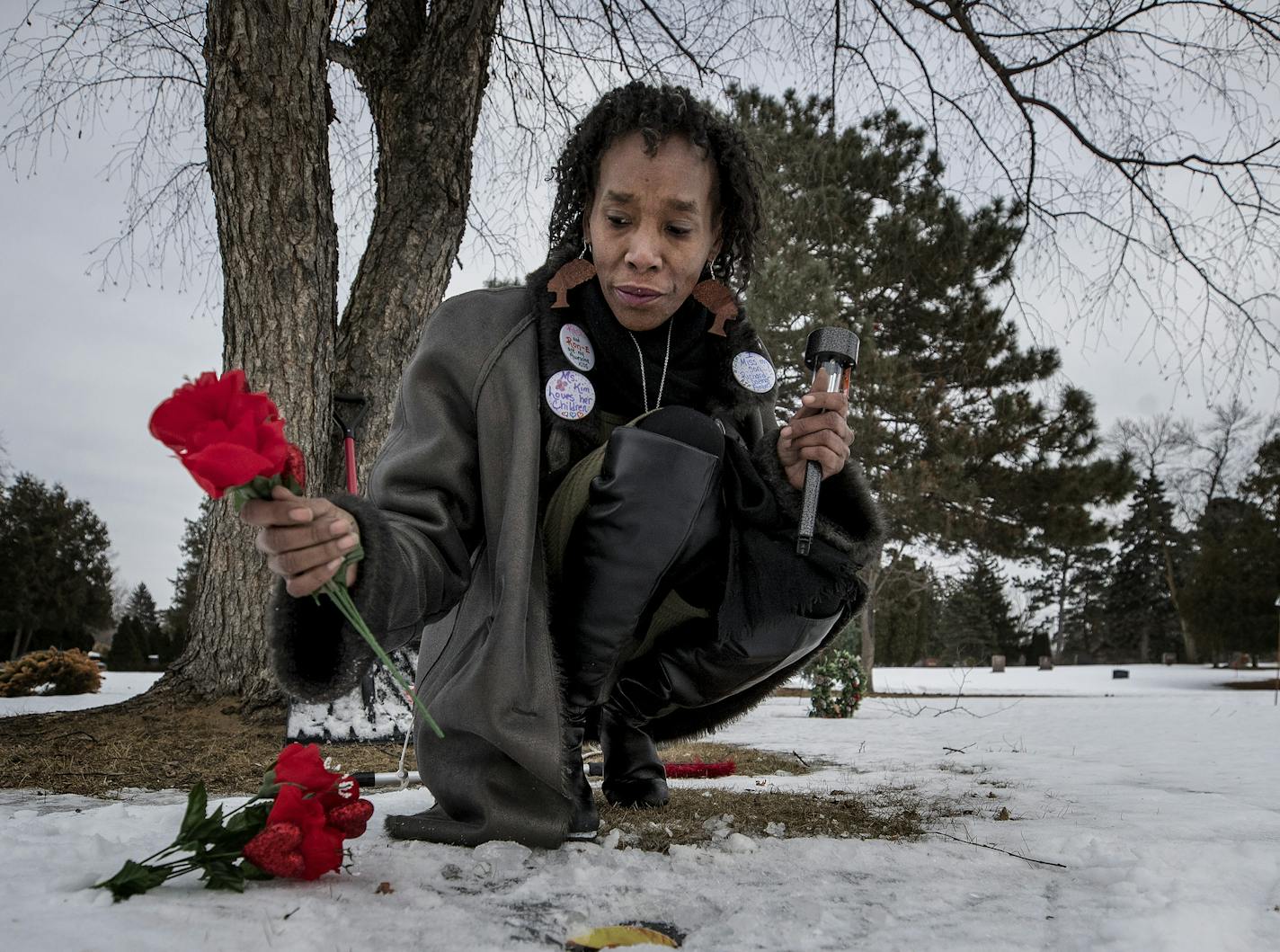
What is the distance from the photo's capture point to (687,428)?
1716mm

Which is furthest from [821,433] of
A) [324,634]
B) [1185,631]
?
[1185,631]

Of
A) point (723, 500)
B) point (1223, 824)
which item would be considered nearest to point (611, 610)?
point (723, 500)

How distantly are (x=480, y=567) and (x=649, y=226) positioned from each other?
32.2 inches

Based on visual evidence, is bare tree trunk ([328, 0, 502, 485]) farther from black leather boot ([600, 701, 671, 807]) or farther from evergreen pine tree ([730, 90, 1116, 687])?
evergreen pine tree ([730, 90, 1116, 687])

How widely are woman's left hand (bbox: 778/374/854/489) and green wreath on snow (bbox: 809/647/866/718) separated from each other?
16.2ft

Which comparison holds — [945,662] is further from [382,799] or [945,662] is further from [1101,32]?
[382,799]

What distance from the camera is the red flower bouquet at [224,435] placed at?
0.92 m

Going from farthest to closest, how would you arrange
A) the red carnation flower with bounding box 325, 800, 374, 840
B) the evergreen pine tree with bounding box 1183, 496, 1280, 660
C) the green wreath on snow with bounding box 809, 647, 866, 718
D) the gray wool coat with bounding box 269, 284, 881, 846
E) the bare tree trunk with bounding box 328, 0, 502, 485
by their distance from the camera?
the evergreen pine tree with bounding box 1183, 496, 1280, 660 → the green wreath on snow with bounding box 809, 647, 866, 718 → the bare tree trunk with bounding box 328, 0, 502, 485 → the gray wool coat with bounding box 269, 284, 881, 846 → the red carnation flower with bounding box 325, 800, 374, 840

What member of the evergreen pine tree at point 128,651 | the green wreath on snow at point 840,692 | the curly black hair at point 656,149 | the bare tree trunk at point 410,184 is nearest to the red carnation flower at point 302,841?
the curly black hair at point 656,149

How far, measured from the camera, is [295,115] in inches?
145

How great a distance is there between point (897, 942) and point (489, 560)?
38.5 inches

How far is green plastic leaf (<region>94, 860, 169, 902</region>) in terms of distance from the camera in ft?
3.26

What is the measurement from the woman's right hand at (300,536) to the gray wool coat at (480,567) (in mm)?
105

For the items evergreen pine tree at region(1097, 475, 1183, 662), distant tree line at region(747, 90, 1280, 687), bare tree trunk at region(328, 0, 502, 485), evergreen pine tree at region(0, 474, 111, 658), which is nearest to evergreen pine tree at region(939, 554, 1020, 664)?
evergreen pine tree at region(1097, 475, 1183, 662)
